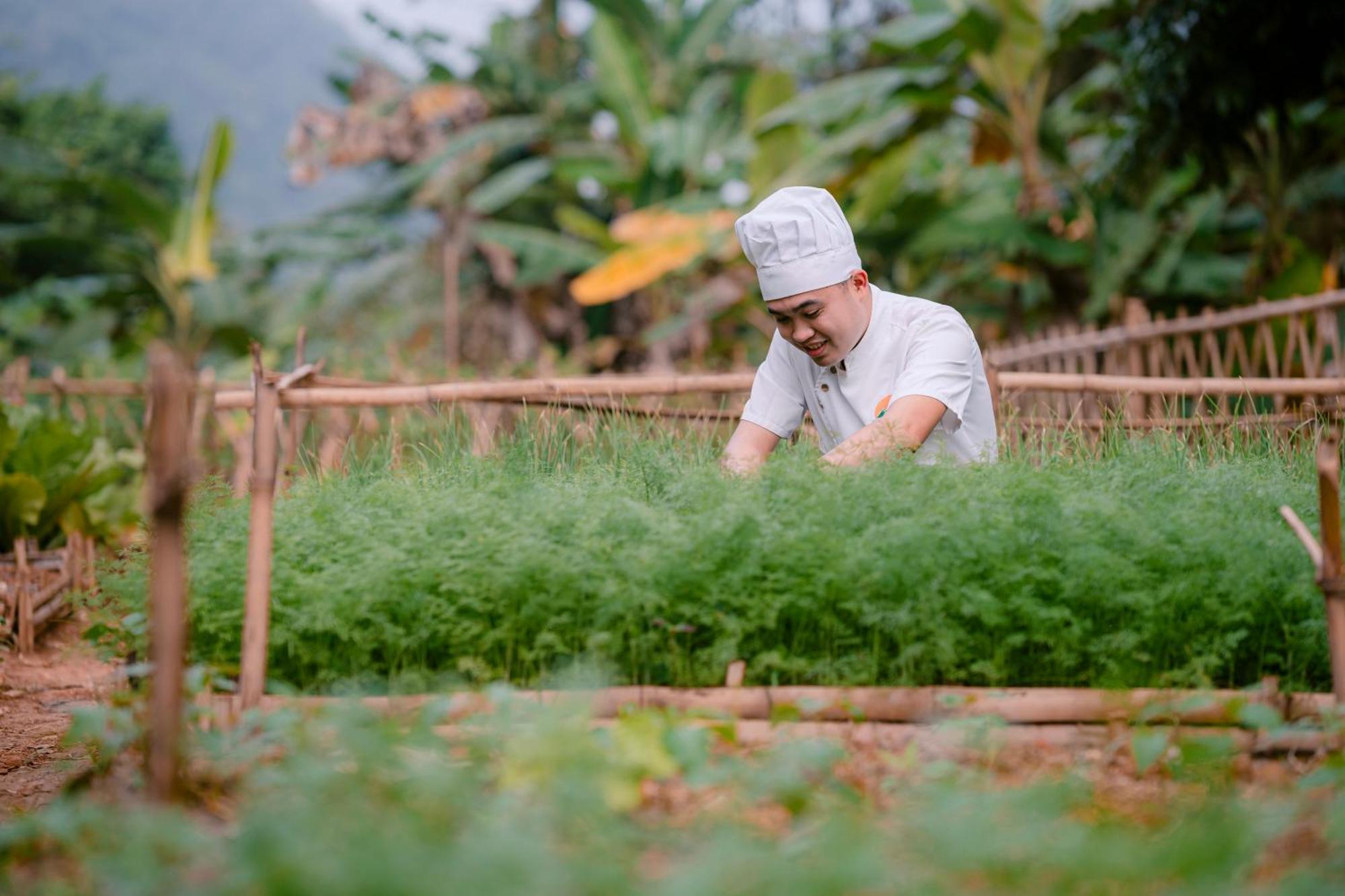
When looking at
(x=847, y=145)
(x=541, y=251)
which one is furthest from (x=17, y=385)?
(x=847, y=145)

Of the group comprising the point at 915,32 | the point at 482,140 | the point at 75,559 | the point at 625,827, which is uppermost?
the point at 482,140

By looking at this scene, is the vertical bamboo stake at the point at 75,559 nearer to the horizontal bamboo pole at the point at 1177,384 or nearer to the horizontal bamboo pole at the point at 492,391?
the horizontal bamboo pole at the point at 492,391

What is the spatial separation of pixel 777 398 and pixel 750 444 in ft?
0.57

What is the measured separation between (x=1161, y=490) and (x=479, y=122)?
36.0ft

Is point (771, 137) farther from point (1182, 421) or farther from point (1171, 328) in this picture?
point (1182, 421)

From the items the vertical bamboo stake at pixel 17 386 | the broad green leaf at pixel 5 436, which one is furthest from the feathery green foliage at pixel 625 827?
the vertical bamboo stake at pixel 17 386

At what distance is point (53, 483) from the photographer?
5.21 metres

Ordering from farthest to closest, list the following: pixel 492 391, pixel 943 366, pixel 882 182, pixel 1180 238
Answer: pixel 882 182
pixel 1180 238
pixel 492 391
pixel 943 366

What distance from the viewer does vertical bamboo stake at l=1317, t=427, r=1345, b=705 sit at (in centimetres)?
224

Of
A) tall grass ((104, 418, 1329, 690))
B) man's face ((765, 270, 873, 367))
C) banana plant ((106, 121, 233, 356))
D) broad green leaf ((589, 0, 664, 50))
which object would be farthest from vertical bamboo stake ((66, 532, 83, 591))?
broad green leaf ((589, 0, 664, 50))

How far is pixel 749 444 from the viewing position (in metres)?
3.45

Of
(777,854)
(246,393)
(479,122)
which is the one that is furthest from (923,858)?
(479,122)

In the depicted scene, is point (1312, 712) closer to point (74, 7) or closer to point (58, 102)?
point (58, 102)

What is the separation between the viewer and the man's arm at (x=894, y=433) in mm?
2947
